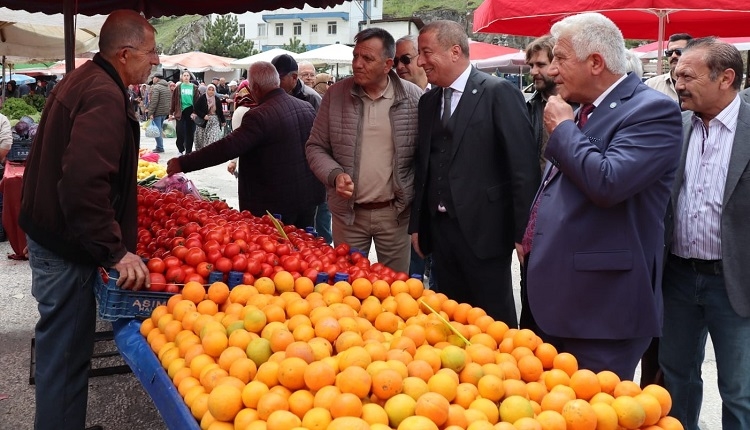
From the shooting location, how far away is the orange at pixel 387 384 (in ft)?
6.15

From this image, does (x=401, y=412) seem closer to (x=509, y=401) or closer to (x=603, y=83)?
(x=509, y=401)

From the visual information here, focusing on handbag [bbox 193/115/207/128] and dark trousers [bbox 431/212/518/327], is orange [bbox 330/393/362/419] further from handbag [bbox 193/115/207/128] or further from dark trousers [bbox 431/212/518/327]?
handbag [bbox 193/115/207/128]

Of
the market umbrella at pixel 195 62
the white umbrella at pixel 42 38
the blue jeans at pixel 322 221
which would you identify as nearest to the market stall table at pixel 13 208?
the white umbrella at pixel 42 38

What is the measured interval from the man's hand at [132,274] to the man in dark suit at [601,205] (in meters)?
1.65

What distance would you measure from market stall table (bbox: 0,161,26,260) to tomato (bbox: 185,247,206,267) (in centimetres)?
512

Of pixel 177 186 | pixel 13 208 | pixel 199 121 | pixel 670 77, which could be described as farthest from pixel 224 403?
Result: pixel 199 121

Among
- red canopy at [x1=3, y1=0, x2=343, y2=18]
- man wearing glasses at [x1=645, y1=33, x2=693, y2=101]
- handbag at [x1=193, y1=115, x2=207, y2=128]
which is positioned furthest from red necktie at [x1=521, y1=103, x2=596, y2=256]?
handbag at [x1=193, y1=115, x2=207, y2=128]

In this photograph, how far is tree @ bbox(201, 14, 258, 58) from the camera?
66750 mm

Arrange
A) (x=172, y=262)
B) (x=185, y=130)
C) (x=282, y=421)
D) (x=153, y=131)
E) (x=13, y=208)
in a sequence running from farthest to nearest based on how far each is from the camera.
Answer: (x=153, y=131) → (x=185, y=130) → (x=13, y=208) → (x=172, y=262) → (x=282, y=421)

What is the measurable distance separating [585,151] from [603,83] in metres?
0.32

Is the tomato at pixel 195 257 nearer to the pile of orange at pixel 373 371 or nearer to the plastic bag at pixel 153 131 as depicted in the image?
the pile of orange at pixel 373 371

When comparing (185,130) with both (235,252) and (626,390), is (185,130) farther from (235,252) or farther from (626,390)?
(626,390)

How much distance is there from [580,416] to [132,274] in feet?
6.33

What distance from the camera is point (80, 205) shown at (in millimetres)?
2732
